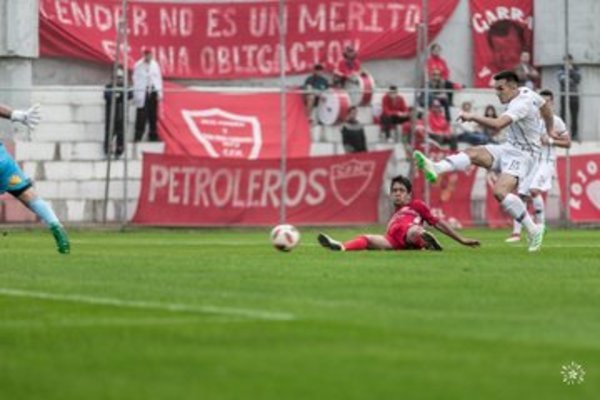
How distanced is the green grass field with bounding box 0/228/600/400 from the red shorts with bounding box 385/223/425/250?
2100 millimetres

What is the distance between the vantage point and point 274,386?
26.1ft

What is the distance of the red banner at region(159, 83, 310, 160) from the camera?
34.0 m

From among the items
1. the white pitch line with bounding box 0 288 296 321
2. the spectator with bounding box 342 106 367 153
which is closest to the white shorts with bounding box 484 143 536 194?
the white pitch line with bounding box 0 288 296 321

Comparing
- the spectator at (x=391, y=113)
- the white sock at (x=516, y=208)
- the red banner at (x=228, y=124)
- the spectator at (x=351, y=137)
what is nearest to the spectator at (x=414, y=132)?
the spectator at (x=391, y=113)

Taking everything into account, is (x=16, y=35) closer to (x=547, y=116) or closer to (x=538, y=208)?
(x=538, y=208)

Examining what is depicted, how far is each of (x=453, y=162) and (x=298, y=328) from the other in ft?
39.1

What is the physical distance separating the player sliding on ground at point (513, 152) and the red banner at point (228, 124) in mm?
10605

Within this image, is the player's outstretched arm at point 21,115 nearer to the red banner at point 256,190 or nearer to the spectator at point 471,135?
the red banner at point 256,190

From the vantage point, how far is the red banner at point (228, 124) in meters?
34.0

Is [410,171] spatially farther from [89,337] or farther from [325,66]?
[89,337]

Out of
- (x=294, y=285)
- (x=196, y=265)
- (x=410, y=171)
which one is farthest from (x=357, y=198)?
(x=294, y=285)

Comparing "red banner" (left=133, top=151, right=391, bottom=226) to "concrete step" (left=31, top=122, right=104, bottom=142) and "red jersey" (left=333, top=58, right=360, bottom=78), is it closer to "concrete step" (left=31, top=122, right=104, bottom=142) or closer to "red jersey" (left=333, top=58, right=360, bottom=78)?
"concrete step" (left=31, top=122, right=104, bottom=142)

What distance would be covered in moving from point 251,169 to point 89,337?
931 inches

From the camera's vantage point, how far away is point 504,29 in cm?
3856
